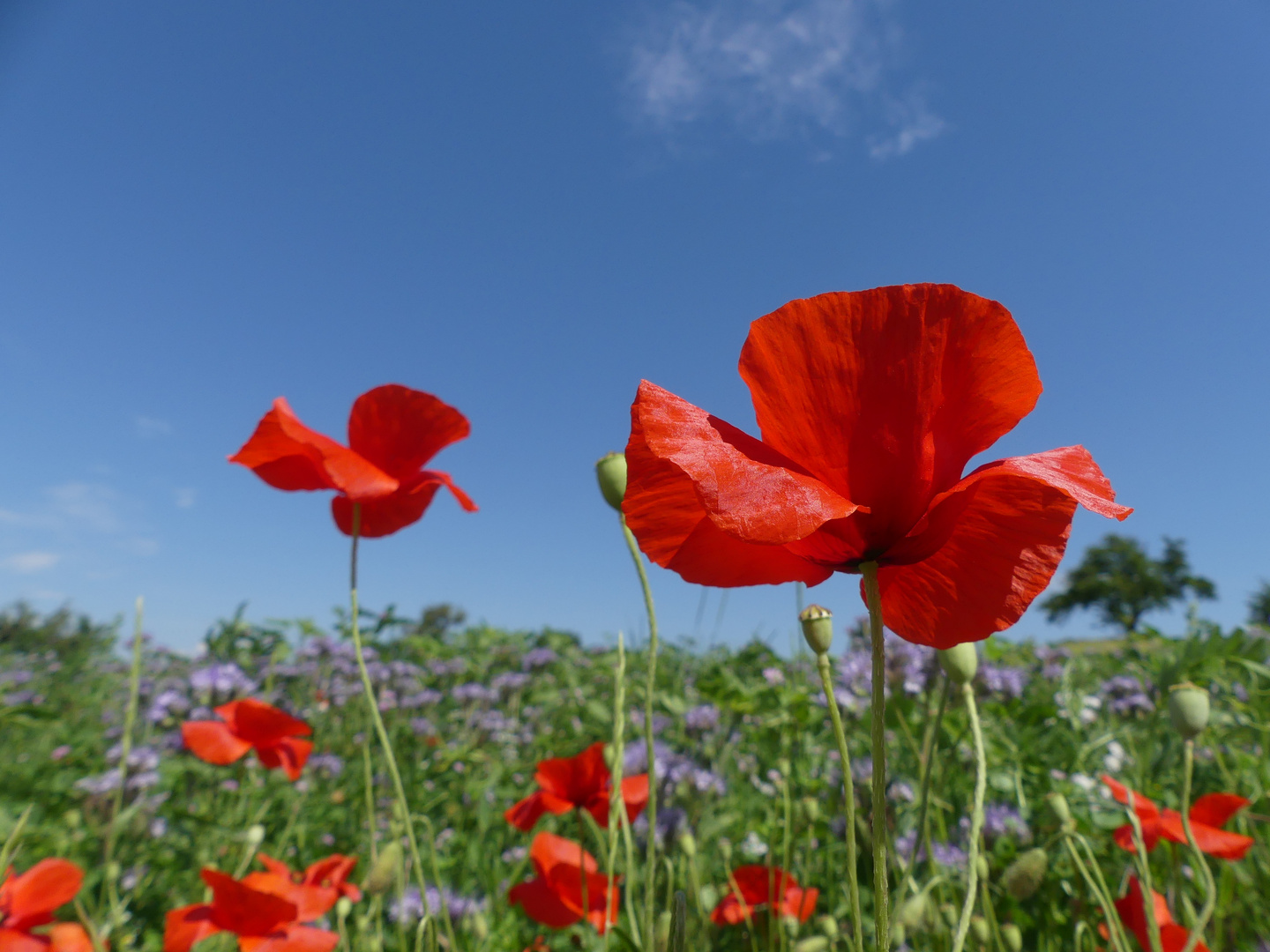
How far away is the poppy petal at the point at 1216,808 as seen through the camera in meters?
1.02

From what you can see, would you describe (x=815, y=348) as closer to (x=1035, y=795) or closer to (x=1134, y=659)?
(x=1035, y=795)

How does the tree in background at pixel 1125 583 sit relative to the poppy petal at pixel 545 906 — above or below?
above

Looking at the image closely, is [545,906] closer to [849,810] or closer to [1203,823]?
[849,810]

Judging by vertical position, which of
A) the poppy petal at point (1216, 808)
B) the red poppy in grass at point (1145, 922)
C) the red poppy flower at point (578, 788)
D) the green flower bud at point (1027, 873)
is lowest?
the red poppy in grass at point (1145, 922)

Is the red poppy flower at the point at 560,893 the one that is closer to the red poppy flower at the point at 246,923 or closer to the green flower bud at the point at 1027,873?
the red poppy flower at the point at 246,923

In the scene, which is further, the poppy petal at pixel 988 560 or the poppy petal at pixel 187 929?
the poppy petal at pixel 187 929

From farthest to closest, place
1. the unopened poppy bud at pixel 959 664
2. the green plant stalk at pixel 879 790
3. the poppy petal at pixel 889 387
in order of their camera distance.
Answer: the unopened poppy bud at pixel 959 664, the poppy petal at pixel 889 387, the green plant stalk at pixel 879 790

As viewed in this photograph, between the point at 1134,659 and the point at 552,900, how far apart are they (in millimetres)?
1838

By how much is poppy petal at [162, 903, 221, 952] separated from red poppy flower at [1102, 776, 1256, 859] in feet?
4.33

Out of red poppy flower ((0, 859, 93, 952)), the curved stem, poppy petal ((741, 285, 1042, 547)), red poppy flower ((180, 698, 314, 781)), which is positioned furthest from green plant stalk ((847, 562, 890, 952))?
red poppy flower ((180, 698, 314, 781))

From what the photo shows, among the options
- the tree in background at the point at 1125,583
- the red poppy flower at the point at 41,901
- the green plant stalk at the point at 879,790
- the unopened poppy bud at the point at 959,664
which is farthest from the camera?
the tree in background at the point at 1125,583

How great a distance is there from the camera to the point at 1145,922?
3.27 feet

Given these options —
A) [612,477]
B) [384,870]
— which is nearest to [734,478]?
[612,477]

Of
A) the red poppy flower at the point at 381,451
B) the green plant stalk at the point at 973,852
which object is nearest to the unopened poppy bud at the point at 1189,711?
the green plant stalk at the point at 973,852
